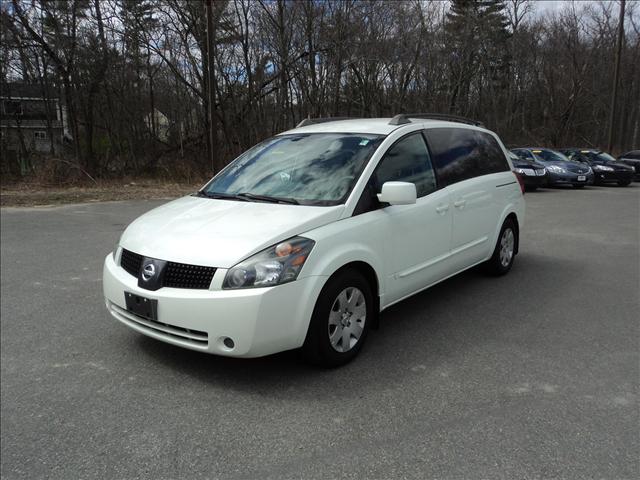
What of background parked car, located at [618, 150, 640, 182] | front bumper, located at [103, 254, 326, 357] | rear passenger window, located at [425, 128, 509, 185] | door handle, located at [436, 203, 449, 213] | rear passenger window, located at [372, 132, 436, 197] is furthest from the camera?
background parked car, located at [618, 150, 640, 182]

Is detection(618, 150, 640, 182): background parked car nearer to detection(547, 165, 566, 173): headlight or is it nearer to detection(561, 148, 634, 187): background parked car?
detection(561, 148, 634, 187): background parked car

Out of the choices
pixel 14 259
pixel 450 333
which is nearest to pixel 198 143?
pixel 14 259

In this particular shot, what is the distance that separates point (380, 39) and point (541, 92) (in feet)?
66.9

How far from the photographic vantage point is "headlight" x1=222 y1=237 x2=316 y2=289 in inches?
122

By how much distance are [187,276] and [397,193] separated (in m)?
1.59

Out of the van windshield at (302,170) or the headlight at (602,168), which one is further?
the headlight at (602,168)

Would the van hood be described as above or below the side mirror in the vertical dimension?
below

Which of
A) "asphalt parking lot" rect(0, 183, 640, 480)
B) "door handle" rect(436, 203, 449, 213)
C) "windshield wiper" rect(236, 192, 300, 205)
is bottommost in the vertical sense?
"asphalt parking lot" rect(0, 183, 640, 480)

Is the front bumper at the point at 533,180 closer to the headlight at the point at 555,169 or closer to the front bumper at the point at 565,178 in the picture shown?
the front bumper at the point at 565,178

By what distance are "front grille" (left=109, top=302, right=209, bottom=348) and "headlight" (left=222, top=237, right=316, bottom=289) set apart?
1.28 feet

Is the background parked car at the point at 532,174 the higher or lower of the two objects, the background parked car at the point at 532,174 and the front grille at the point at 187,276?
the lower

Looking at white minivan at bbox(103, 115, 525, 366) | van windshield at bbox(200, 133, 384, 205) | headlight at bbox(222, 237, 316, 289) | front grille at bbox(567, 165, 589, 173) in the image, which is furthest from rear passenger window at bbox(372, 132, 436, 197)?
front grille at bbox(567, 165, 589, 173)

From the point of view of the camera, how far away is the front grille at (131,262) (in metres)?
3.51

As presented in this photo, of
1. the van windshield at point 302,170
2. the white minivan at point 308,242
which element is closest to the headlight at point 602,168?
the white minivan at point 308,242
